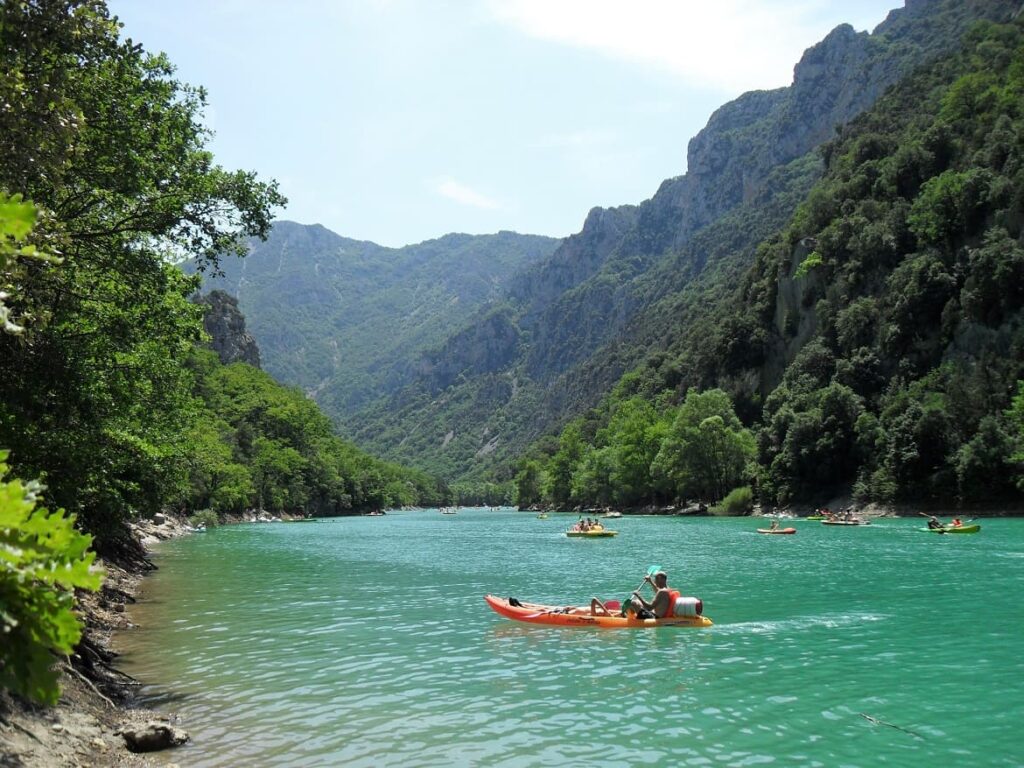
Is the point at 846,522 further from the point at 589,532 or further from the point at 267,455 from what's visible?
the point at 267,455

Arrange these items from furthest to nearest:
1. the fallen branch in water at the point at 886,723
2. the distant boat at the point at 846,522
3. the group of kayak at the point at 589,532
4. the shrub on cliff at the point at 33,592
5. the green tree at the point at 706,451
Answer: the green tree at the point at 706,451 → the distant boat at the point at 846,522 → the group of kayak at the point at 589,532 → the fallen branch in water at the point at 886,723 → the shrub on cliff at the point at 33,592

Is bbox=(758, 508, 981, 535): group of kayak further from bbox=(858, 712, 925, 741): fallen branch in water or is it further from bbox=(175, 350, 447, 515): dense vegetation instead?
bbox=(175, 350, 447, 515): dense vegetation

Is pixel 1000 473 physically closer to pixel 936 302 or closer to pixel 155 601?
pixel 936 302

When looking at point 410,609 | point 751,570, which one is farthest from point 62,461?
point 751,570

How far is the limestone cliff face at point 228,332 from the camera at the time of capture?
150750mm

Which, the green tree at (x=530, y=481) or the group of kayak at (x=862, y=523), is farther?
the green tree at (x=530, y=481)

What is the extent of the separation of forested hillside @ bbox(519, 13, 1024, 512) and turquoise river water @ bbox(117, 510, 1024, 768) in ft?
141

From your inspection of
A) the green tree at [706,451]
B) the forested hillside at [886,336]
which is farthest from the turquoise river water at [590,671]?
the green tree at [706,451]

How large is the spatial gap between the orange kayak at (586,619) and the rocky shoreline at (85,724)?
9.81m

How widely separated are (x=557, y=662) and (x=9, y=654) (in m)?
14.0

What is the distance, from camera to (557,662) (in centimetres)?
1634

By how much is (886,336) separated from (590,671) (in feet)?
264

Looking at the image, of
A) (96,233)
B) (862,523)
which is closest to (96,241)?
(96,233)

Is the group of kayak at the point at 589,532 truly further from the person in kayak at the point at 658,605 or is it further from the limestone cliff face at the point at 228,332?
the limestone cliff face at the point at 228,332
